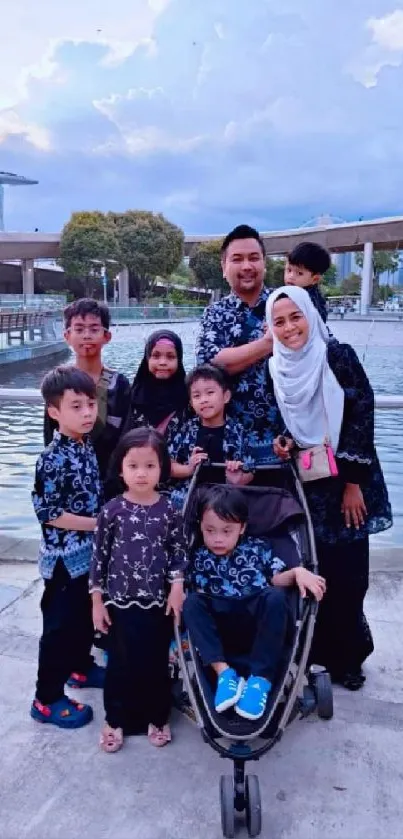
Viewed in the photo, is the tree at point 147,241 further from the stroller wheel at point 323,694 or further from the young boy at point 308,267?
the stroller wheel at point 323,694

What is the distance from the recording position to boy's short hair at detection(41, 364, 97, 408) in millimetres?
2369

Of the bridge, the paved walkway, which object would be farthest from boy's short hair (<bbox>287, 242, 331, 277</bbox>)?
the bridge

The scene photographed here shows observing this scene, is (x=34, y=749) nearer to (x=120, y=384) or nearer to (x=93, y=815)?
(x=93, y=815)

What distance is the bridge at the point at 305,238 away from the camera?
161ft

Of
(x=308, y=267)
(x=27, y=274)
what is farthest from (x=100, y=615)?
(x=27, y=274)

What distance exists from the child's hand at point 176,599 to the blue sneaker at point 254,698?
323 millimetres

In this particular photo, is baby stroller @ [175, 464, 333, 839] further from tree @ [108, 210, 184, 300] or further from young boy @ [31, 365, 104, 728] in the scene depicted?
tree @ [108, 210, 184, 300]

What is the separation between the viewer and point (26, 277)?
60.5m

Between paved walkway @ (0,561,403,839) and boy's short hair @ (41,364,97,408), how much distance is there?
42.4 inches

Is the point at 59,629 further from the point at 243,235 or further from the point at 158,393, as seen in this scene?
the point at 243,235

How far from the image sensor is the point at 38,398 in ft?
13.6

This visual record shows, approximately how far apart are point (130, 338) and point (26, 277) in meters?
44.5

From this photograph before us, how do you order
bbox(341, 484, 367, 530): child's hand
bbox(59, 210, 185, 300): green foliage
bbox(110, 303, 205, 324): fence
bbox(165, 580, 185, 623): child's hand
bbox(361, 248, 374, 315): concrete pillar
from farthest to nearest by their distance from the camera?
bbox(361, 248, 374, 315): concrete pillar, bbox(59, 210, 185, 300): green foliage, bbox(110, 303, 205, 324): fence, bbox(341, 484, 367, 530): child's hand, bbox(165, 580, 185, 623): child's hand

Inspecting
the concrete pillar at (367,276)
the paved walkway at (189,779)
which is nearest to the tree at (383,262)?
the concrete pillar at (367,276)
